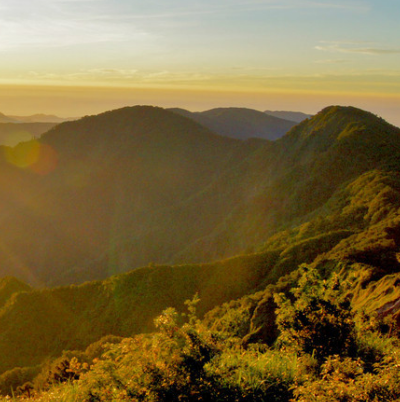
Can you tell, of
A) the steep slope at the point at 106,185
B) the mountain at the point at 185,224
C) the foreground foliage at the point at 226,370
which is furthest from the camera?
the steep slope at the point at 106,185

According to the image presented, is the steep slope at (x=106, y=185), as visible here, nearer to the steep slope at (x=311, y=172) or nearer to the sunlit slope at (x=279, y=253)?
the steep slope at (x=311, y=172)

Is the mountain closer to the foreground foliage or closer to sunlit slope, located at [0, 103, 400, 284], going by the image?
sunlit slope, located at [0, 103, 400, 284]

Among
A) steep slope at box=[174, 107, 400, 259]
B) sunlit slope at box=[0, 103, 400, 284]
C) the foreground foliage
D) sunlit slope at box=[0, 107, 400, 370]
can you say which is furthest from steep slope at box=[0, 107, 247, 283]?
the foreground foliage

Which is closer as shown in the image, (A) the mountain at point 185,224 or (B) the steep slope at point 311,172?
(A) the mountain at point 185,224

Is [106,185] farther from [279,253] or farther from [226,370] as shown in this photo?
[226,370]

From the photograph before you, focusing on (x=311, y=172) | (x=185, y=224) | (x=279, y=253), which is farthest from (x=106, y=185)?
(x=279, y=253)

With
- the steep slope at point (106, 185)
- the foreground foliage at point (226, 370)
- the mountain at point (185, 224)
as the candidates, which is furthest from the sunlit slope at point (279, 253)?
the steep slope at point (106, 185)

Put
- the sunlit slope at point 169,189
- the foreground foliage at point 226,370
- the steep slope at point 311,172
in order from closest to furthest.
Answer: the foreground foliage at point 226,370 < the steep slope at point 311,172 < the sunlit slope at point 169,189

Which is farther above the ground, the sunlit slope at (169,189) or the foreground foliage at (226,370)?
the foreground foliage at (226,370)

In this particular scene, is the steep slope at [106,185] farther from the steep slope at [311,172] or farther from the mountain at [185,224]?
the steep slope at [311,172]

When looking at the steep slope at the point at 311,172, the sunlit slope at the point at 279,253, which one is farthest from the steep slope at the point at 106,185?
the sunlit slope at the point at 279,253

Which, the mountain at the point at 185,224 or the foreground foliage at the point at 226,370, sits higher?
the foreground foliage at the point at 226,370

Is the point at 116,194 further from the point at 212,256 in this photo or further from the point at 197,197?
the point at 212,256

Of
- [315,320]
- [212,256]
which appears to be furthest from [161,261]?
[315,320]
